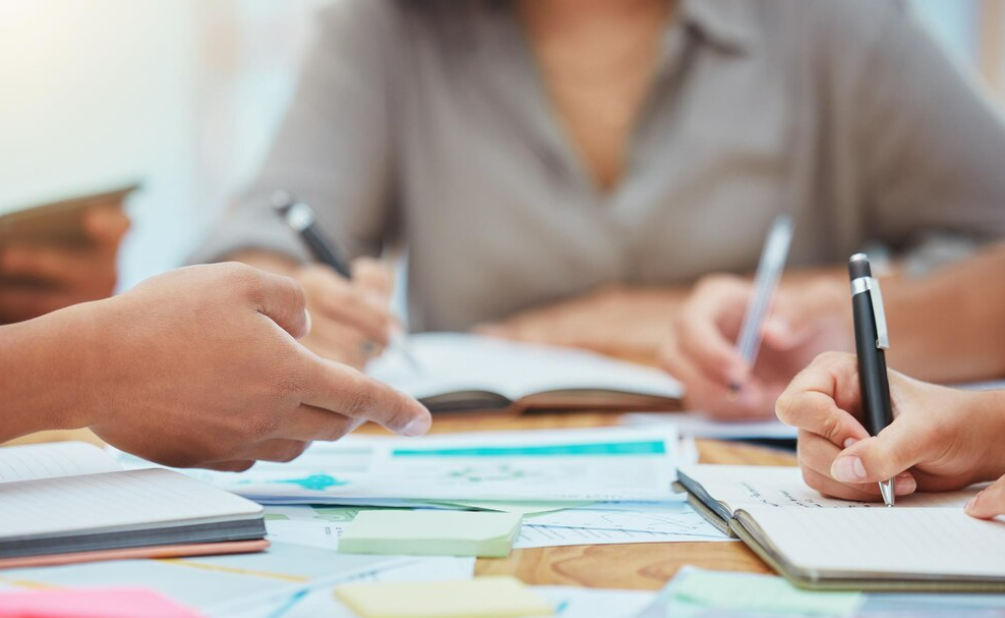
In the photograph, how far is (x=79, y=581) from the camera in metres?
0.36

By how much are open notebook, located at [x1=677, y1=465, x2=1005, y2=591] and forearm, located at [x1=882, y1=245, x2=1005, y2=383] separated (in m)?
0.48

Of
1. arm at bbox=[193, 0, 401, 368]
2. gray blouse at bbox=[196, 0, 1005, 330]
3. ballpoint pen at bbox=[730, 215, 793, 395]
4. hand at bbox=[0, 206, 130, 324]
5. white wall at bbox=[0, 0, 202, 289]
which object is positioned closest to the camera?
ballpoint pen at bbox=[730, 215, 793, 395]

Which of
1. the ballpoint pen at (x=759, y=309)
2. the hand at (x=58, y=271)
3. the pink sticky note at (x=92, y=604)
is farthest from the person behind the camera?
the hand at (x=58, y=271)

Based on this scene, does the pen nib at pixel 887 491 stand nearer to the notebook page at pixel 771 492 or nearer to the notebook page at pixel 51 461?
the notebook page at pixel 771 492

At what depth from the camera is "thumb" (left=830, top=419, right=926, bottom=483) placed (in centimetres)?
45

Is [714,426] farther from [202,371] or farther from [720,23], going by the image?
[720,23]

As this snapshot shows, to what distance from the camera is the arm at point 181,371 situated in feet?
1.42

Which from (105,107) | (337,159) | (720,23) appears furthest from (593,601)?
(105,107)

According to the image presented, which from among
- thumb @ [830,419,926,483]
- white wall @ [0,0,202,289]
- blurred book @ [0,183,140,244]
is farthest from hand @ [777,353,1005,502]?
white wall @ [0,0,202,289]

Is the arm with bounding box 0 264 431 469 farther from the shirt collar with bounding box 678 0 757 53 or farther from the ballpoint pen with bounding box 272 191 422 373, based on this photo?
the shirt collar with bounding box 678 0 757 53

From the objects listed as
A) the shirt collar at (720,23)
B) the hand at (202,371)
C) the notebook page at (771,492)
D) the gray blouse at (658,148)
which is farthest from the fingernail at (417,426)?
the shirt collar at (720,23)

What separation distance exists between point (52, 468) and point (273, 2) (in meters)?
2.20

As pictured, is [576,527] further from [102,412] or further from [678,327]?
[678,327]

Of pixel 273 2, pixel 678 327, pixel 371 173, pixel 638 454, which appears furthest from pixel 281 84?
pixel 638 454
